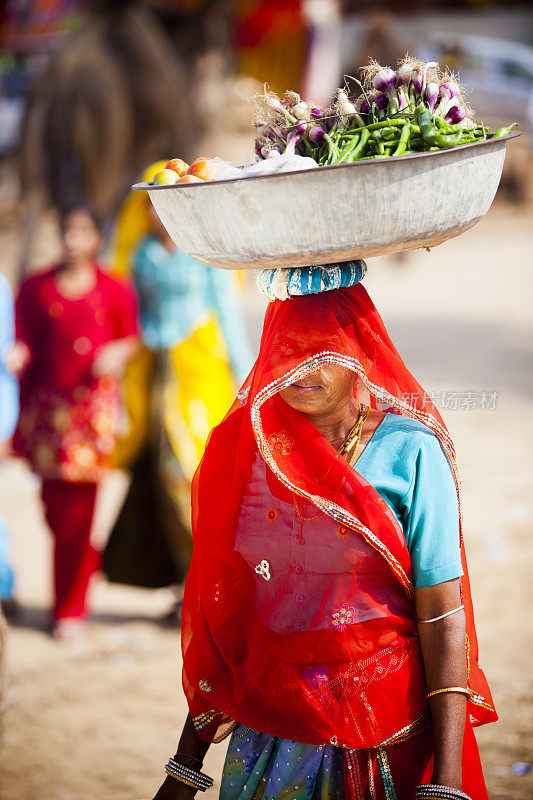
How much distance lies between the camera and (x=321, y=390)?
2010 mm

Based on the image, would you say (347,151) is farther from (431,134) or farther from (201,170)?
(201,170)

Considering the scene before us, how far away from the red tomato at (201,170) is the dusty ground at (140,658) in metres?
2.60

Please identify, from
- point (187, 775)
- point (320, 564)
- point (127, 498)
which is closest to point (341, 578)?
point (320, 564)

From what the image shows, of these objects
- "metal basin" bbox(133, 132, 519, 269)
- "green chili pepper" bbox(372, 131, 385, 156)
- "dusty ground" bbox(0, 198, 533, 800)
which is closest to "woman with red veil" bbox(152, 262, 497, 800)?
"metal basin" bbox(133, 132, 519, 269)

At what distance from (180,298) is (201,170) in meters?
2.98

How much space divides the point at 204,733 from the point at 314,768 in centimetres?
29

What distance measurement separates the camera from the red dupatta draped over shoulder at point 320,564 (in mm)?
1947

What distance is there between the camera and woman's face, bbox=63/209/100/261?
4.84 meters

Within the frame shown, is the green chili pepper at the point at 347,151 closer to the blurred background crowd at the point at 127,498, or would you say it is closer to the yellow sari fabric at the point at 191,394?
the blurred background crowd at the point at 127,498

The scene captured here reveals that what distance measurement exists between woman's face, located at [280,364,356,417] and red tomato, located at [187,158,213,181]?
1.45ft

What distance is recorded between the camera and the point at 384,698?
1.95 m

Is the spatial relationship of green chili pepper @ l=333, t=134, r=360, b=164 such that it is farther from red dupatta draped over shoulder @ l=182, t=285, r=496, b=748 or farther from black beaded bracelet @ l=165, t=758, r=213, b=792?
black beaded bracelet @ l=165, t=758, r=213, b=792

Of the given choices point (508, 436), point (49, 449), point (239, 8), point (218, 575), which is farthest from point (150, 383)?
point (239, 8)

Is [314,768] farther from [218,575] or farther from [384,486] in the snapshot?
[384,486]
